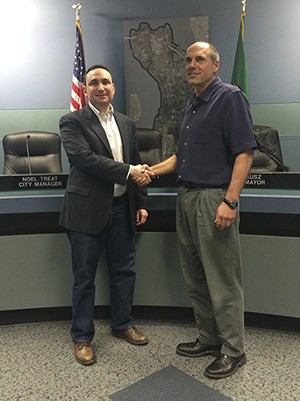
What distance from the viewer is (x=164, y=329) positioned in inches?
84.4

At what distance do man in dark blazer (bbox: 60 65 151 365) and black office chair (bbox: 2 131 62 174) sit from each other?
1395 millimetres

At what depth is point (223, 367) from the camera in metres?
1.71

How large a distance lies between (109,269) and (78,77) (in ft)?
8.28

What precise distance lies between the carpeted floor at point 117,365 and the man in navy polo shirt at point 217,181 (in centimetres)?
12

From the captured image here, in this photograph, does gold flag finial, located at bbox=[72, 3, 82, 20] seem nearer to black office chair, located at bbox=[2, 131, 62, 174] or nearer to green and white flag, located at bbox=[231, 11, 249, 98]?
black office chair, located at bbox=[2, 131, 62, 174]

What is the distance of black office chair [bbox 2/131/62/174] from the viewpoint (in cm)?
316

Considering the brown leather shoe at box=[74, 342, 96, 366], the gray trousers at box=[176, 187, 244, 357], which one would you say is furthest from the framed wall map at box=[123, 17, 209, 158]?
the brown leather shoe at box=[74, 342, 96, 366]

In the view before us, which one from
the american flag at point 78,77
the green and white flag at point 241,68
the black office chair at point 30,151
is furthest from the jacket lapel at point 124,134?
the green and white flag at point 241,68

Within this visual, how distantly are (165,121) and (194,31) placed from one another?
3.30 feet

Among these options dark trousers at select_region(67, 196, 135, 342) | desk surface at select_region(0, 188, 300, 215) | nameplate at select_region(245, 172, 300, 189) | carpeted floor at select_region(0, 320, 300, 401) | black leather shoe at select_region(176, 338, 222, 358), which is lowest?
carpeted floor at select_region(0, 320, 300, 401)

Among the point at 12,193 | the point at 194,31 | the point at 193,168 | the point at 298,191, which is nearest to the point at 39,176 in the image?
the point at 12,193

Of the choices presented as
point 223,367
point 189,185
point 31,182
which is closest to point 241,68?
point 189,185

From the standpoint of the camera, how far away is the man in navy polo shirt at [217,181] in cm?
158

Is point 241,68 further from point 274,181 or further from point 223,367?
point 223,367
